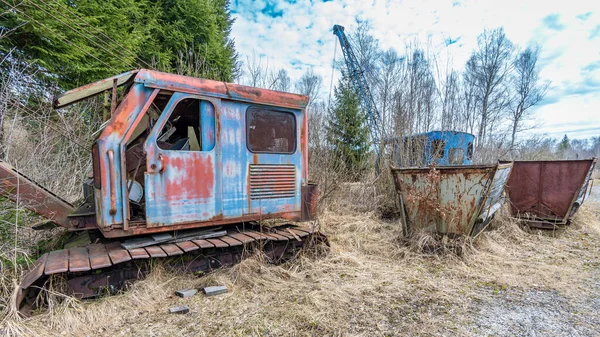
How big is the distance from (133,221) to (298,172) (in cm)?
207

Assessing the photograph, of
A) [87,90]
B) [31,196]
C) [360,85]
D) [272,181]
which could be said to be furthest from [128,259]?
[360,85]

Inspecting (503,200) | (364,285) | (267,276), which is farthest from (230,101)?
(503,200)

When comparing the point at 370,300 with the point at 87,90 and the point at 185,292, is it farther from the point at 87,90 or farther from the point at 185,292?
the point at 87,90

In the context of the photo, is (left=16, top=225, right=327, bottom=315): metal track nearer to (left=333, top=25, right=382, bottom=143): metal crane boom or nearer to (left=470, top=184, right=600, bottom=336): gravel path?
(left=470, top=184, right=600, bottom=336): gravel path

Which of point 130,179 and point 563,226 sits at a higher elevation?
point 130,179

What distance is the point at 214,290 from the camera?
115 inches

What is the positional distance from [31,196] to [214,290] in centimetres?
209

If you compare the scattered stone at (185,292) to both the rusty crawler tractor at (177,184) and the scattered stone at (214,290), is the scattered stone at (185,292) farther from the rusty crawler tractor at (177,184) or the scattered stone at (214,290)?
the rusty crawler tractor at (177,184)

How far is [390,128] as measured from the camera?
24.9 ft

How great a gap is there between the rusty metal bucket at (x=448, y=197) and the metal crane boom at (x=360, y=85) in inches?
140

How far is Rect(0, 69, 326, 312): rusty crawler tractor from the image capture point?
2.68 metres

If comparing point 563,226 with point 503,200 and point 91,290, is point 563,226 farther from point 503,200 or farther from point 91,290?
point 91,290

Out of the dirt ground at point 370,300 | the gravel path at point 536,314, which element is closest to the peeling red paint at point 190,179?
the dirt ground at point 370,300

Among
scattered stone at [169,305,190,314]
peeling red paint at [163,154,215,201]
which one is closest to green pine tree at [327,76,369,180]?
peeling red paint at [163,154,215,201]
